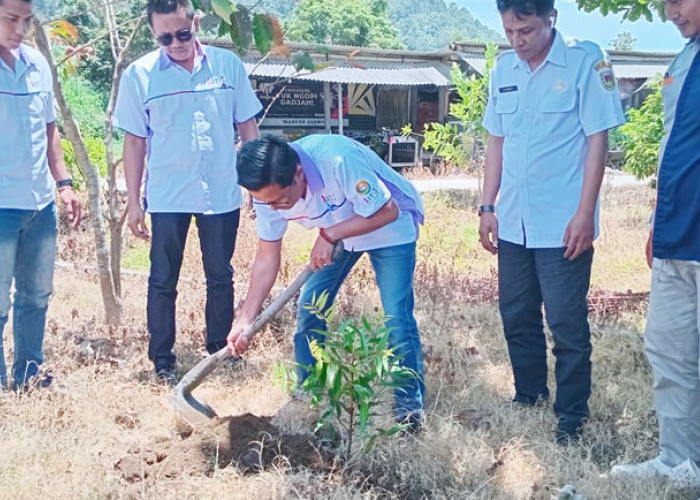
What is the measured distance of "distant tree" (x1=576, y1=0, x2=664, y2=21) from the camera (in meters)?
3.90

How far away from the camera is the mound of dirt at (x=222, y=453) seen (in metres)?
2.50

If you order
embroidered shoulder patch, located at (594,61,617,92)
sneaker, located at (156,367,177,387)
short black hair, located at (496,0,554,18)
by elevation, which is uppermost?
short black hair, located at (496,0,554,18)

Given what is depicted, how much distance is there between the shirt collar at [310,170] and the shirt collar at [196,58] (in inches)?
39.7

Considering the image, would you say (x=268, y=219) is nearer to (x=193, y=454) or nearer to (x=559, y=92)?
(x=193, y=454)

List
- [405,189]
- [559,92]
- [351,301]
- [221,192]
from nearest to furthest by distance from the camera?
[559,92] < [405,189] < [221,192] < [351,301]

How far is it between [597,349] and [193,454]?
227 centimetres

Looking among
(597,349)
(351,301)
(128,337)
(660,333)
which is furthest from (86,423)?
(597,349)

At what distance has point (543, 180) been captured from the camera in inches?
108

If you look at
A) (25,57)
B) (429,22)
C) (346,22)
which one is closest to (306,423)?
(25,57)

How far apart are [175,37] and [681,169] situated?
83.2 inches

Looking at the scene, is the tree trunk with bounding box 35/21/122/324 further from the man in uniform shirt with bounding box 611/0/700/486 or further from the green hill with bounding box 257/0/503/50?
the green hill with bounding box 257/0/503/50

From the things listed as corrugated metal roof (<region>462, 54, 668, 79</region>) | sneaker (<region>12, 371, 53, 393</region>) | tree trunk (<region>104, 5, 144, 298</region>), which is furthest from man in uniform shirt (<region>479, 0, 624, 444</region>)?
corrugated metal roof (<region>462, 54, 668, 79</region>)

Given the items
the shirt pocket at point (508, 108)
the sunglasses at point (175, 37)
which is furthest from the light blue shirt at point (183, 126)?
the shirt pocket at point (508, 108)

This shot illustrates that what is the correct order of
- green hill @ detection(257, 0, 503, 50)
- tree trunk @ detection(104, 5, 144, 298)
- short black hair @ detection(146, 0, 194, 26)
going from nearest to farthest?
short black hair @ detection(146, 0, 194, 26) → tree trunk @ detection(104, 5, 144, 298) → green hill @ detection(257, 0, 503, 50)
